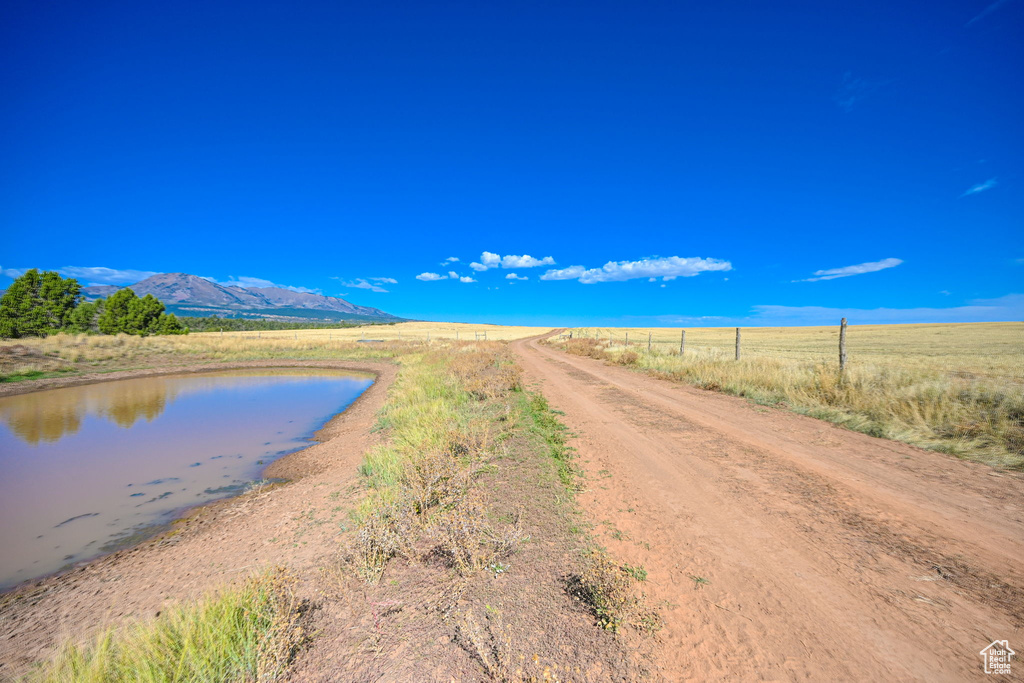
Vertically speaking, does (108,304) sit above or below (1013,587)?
above

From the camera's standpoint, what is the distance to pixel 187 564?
15.6ft

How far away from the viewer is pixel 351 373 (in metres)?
26.5

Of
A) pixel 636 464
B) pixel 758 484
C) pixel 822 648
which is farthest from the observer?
pixel 636 464

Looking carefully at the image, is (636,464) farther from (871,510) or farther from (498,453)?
(871,510)

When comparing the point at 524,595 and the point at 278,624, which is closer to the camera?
the point at 278,624

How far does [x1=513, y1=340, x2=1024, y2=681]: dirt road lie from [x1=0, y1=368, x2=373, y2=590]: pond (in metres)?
7.67

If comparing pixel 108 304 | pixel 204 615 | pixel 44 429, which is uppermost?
pixel 108 304

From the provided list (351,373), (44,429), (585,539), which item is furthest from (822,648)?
(351,373)

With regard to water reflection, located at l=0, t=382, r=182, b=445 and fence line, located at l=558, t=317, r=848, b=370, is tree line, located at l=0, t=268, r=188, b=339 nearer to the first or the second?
water reflection, located at l=0, t=382, r=182, b=445

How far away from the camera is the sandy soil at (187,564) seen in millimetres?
3836

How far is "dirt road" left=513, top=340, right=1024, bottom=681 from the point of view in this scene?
2.51 m

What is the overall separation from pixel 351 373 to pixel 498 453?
2281 cm

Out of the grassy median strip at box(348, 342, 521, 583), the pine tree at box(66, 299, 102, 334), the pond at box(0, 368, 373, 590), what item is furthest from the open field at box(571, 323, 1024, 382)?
the pine tree at box(66, 299, 102, 334)

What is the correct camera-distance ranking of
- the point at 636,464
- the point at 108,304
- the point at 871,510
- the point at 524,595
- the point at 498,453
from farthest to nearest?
the point at 108,304 → the point at 498,453 → the point at 636,464 → the point at 871,510 → the point at 524,595
